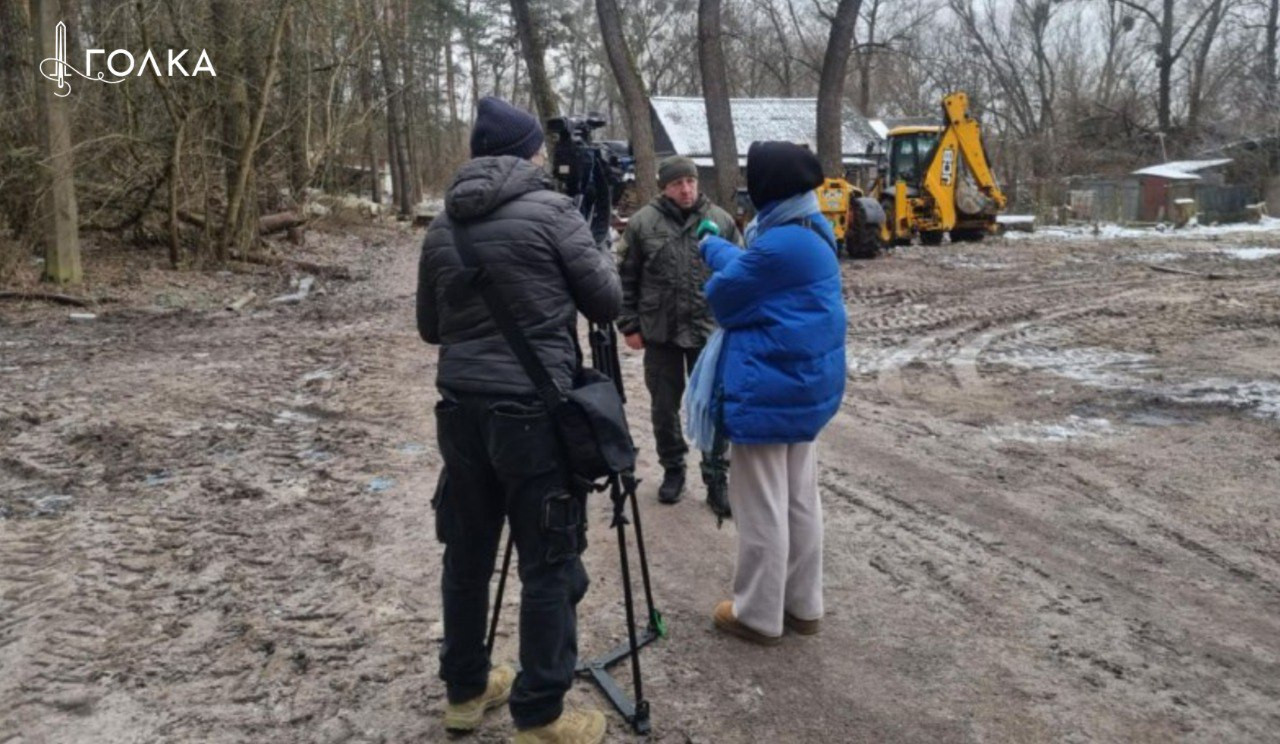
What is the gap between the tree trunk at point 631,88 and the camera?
60.7ft

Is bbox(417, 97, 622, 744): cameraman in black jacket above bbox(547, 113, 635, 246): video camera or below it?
below

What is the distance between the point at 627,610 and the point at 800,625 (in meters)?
0.95

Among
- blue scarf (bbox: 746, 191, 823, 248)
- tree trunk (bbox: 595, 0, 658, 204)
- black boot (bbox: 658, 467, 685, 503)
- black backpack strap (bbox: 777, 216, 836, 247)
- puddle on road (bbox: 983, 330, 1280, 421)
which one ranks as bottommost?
black boot (bbox: 658, 467, 685, 503)

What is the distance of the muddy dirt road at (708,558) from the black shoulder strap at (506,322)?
114cm

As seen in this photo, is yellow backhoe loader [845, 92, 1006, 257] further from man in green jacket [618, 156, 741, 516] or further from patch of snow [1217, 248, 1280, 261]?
man in green jacket [618, 156, 741, 516]

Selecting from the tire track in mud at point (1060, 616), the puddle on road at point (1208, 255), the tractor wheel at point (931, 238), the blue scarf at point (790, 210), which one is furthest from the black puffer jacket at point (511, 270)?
the tractor wheel at point (931, 238)

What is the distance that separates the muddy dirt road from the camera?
3352 millimetres

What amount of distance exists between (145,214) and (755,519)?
14047 mm

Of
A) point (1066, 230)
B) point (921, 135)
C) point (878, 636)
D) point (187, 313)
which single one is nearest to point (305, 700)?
point (878, 636)

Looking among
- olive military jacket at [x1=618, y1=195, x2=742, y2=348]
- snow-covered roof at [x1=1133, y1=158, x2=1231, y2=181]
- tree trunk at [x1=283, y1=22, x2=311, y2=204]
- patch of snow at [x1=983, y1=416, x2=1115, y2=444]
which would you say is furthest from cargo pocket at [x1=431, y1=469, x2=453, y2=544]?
snow-covered roof at [x1=1133, y1=158, x2=1231, y2=181]

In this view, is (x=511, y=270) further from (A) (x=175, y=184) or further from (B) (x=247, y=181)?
(B) (x=247, y=181)

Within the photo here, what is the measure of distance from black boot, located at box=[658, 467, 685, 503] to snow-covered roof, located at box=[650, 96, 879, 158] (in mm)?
30672

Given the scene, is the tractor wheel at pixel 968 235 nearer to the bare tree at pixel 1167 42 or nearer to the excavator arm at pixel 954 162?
the excavator arm at pixel 954 162

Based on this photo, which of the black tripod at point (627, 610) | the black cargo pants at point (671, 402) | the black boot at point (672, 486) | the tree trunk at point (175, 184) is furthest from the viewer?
the tree trunk at point (175, 184)
